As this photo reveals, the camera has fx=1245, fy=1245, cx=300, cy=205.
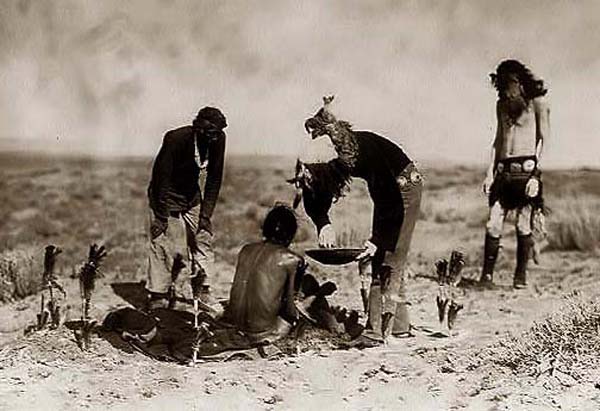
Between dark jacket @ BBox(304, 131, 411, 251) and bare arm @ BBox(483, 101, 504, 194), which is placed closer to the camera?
dark jacket @ BBox(304, 131, 411, 251)

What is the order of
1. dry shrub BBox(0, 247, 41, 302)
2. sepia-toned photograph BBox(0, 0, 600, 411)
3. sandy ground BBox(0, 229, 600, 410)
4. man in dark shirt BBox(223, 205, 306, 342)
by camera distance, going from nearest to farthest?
sandy ground BBox(0, 229, 600, 410) → man in dark shirt BBox(223, 205, 306, 342) → sepia-toned photograph BBox(0, 0, 600, 411) → dry shrub BBox(0, 247, 41, 302)

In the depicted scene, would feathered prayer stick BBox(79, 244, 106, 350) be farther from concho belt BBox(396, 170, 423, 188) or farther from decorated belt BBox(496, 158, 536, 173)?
decorated belt BBox(496, 158, 536, 173)

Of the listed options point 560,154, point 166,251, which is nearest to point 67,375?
point 166,251

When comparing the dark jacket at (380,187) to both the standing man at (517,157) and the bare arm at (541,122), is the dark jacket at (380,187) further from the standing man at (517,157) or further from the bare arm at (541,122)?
the bare arm at (541,122)

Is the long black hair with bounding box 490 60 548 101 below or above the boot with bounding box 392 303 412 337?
above

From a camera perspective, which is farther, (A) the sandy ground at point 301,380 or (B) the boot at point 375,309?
(B) the boot at point 375,309

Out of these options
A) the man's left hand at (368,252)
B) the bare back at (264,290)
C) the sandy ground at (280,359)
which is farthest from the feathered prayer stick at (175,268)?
the man's left hand at (368,252)

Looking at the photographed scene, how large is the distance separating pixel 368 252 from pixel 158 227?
621 mm

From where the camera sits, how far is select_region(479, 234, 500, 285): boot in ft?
12.2

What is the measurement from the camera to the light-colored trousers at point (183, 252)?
3.64 metres

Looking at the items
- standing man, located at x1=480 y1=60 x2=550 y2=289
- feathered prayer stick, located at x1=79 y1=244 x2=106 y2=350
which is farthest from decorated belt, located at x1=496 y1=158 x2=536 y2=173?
feathered prayer stick, located at x1=79 y1=244 x2=106 y2=350

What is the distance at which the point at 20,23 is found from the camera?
375 centimetres

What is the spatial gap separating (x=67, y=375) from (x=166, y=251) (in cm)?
47

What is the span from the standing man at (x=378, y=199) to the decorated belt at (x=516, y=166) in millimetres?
287
